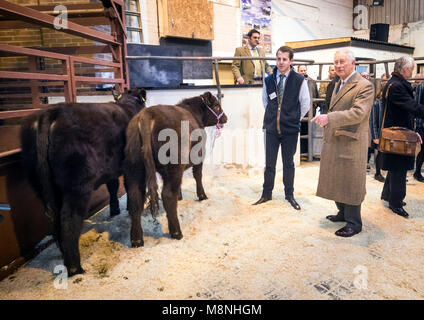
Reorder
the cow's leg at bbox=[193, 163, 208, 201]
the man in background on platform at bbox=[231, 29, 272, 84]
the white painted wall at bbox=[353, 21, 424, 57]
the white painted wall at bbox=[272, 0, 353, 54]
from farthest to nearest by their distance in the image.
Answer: the white painted wall at bbox=[353, 21, 424, 57] < the white painted wall at bbox=[272, 0, 353, 54] < the man in background on platform at bbox=[231, 29, 272, 84] < the cow's leg at bbox=[193, 163, 208, 201]

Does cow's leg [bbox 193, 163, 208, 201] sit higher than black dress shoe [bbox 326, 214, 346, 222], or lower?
higher

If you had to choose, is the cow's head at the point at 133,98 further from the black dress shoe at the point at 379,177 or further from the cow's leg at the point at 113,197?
the black dress shoe at the point at 379,177

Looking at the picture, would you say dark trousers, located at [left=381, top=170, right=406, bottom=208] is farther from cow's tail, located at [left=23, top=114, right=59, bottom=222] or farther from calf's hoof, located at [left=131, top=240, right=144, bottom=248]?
cow's tail, located at [left=23, top=114, right=59, bottom=222]

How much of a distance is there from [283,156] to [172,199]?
1.70m

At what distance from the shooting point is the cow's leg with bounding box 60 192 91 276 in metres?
2.23

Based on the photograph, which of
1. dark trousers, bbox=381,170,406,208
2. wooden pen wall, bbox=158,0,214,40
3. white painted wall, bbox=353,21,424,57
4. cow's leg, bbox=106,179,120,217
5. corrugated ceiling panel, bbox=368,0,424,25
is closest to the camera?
dark trousers, bbox=381,170,406,208

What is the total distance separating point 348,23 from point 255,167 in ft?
41.0

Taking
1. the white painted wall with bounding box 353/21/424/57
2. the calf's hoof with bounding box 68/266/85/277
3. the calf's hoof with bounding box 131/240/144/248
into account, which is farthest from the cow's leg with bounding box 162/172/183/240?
the white painted wall with bounding box 353/21/424/57

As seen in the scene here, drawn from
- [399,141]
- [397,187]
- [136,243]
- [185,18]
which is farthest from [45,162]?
[185,18]

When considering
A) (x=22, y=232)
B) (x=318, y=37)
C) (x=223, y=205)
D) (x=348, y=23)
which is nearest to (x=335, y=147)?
(x=223, y=205)

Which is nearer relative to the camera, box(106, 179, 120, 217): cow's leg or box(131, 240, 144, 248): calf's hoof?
box(131, 240, 144, 248): calf's hoof

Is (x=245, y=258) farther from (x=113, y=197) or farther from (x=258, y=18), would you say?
(x=258, y=18)

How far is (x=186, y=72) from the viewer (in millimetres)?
8305

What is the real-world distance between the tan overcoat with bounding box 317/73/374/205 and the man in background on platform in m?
2.84
